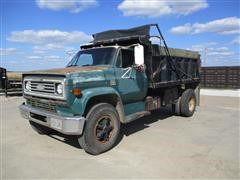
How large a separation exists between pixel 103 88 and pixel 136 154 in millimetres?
1528

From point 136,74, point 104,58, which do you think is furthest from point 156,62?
point 104,58

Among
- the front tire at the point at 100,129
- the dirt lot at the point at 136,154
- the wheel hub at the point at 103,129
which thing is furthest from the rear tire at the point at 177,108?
the wheel hub at the point at 103,129

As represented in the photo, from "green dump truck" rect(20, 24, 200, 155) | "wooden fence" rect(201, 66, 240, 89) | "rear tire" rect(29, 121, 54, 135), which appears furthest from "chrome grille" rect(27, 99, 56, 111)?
"wooden fence" rect(201, 66, 240, 89)

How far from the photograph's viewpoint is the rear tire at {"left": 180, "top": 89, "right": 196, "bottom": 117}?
8.68 metres

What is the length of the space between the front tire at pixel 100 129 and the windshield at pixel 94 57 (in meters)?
1.28

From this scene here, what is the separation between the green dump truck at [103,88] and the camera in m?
4.83

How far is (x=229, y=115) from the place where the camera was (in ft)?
30.3

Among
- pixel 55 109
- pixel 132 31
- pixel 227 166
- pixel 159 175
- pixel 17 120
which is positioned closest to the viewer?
pixel 159 175

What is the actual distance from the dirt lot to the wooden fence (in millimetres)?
14853

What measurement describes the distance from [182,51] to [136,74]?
3018mm

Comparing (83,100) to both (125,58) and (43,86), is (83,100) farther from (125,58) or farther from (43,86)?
(125,58)

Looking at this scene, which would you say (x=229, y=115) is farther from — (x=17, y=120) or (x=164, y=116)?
(x=17, y=120)

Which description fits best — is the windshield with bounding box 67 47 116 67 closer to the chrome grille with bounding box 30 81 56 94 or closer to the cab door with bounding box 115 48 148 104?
the cab door with bounding box 115 48 148 104

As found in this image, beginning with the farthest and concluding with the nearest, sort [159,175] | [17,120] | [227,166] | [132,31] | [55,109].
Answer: [17,120], [132,31], [55,109], [227,166], [159,175]
